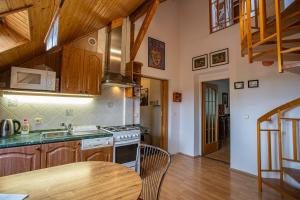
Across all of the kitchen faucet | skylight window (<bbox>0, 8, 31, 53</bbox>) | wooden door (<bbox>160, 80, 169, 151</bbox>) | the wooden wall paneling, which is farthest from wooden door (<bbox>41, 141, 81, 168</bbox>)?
wooden door (<bbox>160, 80, 169, 151</bbox>)

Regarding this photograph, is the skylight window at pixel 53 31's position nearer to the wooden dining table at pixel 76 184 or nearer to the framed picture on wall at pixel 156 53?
the wooden dining table at pixel 76 184

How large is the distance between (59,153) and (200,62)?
368cm

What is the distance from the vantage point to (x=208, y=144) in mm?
4488

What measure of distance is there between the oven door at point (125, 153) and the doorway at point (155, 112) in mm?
1119

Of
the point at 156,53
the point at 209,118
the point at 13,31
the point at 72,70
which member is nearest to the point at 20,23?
the point at 13,31

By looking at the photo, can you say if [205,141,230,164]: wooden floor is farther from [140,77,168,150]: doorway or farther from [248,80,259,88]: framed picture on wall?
[248,80,259,88]: framed picture on wall

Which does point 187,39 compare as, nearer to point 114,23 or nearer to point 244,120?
point 114,23

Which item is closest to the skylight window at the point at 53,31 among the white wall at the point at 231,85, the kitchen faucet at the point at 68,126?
the kitchen faucet at the point at 68,126

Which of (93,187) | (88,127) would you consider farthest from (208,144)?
(93,187)

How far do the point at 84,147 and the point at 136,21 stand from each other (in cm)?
303

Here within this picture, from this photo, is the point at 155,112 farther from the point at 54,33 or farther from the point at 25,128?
the point at 54,33

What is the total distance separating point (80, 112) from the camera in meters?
2.85

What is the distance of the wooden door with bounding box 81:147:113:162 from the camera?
2.29m

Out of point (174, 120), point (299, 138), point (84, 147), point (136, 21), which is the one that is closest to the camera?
point (84, 147)
